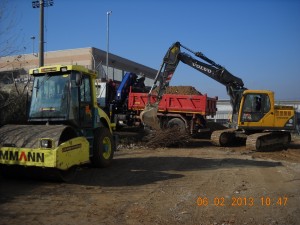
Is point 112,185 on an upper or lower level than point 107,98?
lower

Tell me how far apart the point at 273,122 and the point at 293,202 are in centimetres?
1015

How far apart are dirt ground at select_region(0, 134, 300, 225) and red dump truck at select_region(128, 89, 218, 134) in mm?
6441

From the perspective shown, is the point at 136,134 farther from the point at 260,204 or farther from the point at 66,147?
the point at 260,204

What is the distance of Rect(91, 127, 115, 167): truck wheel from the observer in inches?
395

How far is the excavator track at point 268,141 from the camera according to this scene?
16.0 meters

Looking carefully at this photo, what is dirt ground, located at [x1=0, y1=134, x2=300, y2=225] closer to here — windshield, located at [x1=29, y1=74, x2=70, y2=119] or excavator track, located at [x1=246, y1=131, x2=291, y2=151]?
windshield, located at [x1=29, y1=74, x2=70, y2=119]

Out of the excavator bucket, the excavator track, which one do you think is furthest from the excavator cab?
the excavator bucket

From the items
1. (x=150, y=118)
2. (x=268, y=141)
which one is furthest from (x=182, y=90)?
(x=268, y=141)

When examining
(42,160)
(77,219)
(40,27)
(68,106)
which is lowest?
(77,219)

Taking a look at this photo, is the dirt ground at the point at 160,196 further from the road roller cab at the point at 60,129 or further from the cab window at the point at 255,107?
the cab window at the point at 255,107

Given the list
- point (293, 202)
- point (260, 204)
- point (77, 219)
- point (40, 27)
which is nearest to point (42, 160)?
point (77, 219)

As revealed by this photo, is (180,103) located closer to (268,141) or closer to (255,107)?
(255,107)

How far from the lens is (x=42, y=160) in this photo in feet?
25.0
